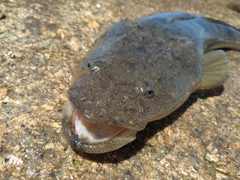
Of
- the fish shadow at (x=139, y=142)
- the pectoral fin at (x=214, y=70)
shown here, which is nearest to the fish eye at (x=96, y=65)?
the fish shadow at (x=139, y=142)

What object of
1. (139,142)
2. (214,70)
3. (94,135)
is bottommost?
(139,142)

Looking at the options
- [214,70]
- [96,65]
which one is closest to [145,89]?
[96,65]

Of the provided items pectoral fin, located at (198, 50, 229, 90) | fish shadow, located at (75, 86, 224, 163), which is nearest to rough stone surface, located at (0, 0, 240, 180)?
fish shadow, located at (75, 86, 224, 163)

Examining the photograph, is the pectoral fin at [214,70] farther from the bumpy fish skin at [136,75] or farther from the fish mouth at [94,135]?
the fish mouth at [94,135]

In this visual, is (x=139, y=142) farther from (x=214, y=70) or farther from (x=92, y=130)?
(x=214, y=70)

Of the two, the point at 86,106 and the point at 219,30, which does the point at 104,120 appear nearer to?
the point at 86,106

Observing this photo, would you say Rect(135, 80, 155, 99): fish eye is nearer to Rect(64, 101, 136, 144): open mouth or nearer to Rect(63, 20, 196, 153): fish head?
Rect(63, 20, 196, 153): fish head
